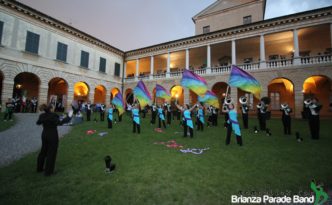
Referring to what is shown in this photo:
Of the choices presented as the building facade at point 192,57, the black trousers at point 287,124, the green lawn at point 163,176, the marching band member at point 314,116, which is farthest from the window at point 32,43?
the marching band member at point 314,116

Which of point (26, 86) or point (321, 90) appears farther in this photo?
point (26, 86)

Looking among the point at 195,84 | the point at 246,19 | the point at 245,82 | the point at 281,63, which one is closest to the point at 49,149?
the point at 195,84

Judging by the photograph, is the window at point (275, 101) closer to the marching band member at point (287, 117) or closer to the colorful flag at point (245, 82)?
the marching band member at point (287, 117)

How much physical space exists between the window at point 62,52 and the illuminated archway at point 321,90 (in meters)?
30.4

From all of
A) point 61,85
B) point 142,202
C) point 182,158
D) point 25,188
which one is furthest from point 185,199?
point 61,85

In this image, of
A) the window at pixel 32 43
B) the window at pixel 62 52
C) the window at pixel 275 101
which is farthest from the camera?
the window at pixel 275 101

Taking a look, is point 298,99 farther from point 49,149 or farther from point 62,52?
point 62,52

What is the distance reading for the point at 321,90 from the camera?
19.2 meters

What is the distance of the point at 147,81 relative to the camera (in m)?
27.1

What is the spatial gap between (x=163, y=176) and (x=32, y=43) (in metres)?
22.6

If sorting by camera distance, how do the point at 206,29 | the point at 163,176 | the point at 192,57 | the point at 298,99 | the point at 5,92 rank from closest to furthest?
the point at 163,176 < the point at 5,92 < the point at 298,99 < the point at 206,29 < the point at 192,57

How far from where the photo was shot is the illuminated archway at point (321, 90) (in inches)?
735

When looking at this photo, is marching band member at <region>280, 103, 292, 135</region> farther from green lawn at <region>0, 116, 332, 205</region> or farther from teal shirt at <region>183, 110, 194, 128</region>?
teal shirt at <region>183, 110, 194, 128</region>

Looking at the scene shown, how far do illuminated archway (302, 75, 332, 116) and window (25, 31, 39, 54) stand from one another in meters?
31.9
